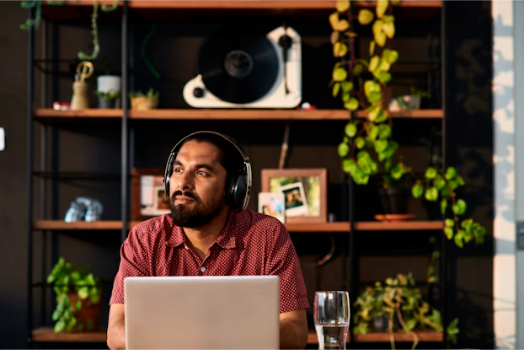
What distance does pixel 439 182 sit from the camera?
121 inches

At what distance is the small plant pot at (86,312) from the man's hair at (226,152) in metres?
1.47

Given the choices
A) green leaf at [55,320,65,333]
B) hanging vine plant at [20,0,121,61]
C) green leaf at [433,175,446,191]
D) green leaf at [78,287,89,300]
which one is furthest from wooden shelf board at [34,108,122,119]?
green leaf at [433,175,446,191]

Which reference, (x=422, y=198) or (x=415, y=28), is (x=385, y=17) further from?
(x=422, y=198)

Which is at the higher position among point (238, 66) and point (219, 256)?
point (238, 66)

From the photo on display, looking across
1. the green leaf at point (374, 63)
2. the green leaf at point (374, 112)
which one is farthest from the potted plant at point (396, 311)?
the green leaf at point (374, 63)

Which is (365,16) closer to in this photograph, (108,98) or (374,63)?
(374,63)

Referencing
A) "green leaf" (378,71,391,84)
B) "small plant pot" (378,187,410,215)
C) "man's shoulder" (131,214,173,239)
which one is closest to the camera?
"man's shoulder" (131,214,173,239)

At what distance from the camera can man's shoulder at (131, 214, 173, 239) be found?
1.85 m

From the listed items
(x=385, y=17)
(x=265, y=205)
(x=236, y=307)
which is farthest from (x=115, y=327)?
(x=385, y=17)

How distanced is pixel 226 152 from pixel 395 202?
1665mm

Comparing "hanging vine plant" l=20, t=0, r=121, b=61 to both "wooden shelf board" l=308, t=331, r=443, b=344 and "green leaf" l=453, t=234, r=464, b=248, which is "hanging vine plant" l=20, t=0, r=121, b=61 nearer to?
"wooden shelf board" l=308, t=331, r=443, b=344

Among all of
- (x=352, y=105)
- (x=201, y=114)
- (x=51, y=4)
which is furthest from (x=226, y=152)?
(x=51, y=4)

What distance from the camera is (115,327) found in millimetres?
1590

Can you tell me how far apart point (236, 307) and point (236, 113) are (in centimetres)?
194
